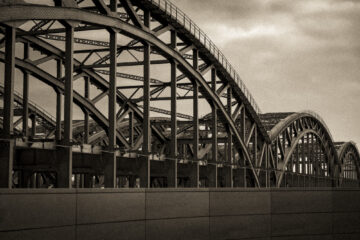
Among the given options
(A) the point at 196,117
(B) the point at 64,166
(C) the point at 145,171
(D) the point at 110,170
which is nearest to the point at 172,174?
(C) the point at 145,171

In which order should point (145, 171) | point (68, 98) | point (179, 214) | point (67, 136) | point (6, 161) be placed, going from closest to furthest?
point (6, 161) < point (179, 214) < point (68, 98) < point (67, 136) < point (145, 171)

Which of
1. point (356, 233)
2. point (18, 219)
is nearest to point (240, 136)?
point (356, 233)

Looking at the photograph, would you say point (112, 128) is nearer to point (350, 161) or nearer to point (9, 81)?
point (9, 81)

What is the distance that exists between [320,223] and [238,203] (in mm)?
3397

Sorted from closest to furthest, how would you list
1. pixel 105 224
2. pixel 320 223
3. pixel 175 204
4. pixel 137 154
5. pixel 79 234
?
pixel 79 234, pixel 105 224, pixel 175 204, pixel 320 223, pixel 137 154

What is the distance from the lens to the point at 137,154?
89.5 ft

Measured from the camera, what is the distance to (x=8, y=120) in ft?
61.7

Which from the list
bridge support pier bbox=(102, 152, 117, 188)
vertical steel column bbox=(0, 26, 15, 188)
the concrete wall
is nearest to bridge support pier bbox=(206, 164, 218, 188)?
bridge support pier bbox=(102, 152, 117, 188)

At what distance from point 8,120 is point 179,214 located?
5.93m

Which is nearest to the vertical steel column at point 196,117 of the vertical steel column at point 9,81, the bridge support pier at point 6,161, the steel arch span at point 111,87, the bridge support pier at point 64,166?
the steel arch span at point 111,87

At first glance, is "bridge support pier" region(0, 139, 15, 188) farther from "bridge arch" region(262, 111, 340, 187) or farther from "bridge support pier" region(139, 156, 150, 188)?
"bridge arch" region(262, 111, 340, 187)

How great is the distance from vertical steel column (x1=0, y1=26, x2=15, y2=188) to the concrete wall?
293 centimetres

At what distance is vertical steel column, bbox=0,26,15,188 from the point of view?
18766 millimetres

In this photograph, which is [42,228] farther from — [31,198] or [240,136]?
[240,136]
